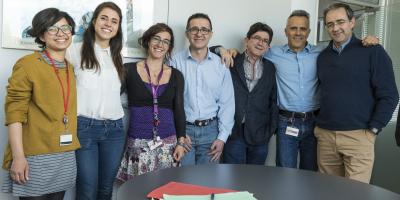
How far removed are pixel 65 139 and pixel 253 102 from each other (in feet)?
4.60

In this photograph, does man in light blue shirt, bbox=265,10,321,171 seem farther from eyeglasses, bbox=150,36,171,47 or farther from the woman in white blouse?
the woman in white blouse

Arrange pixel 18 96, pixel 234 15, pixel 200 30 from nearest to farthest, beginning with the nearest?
1. pixel 18 96
2. pixel 200 30
3. pixel 234 15

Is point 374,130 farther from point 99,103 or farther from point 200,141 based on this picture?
point 99,103

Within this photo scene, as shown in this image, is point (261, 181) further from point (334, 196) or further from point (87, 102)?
point (87, 102)

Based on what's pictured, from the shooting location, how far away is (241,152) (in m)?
2.79

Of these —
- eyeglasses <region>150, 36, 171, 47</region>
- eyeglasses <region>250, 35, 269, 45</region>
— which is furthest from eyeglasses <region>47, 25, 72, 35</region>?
eyeglasses <region>250, 35, 269, 45</region>

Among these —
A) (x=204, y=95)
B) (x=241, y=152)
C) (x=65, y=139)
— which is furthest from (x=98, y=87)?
(x=241, y=152)

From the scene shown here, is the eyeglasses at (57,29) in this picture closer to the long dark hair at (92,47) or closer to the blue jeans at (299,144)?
the long dark hair at (92,47)

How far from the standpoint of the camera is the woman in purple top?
2297 mm

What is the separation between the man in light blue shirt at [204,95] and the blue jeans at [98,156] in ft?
1.61

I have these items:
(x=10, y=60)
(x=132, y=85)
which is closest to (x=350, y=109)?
(x=132, y=85)

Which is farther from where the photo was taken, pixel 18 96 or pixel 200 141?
pixel 200 141

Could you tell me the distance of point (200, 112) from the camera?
254cm

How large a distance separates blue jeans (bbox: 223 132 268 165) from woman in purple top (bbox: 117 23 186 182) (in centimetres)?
51
